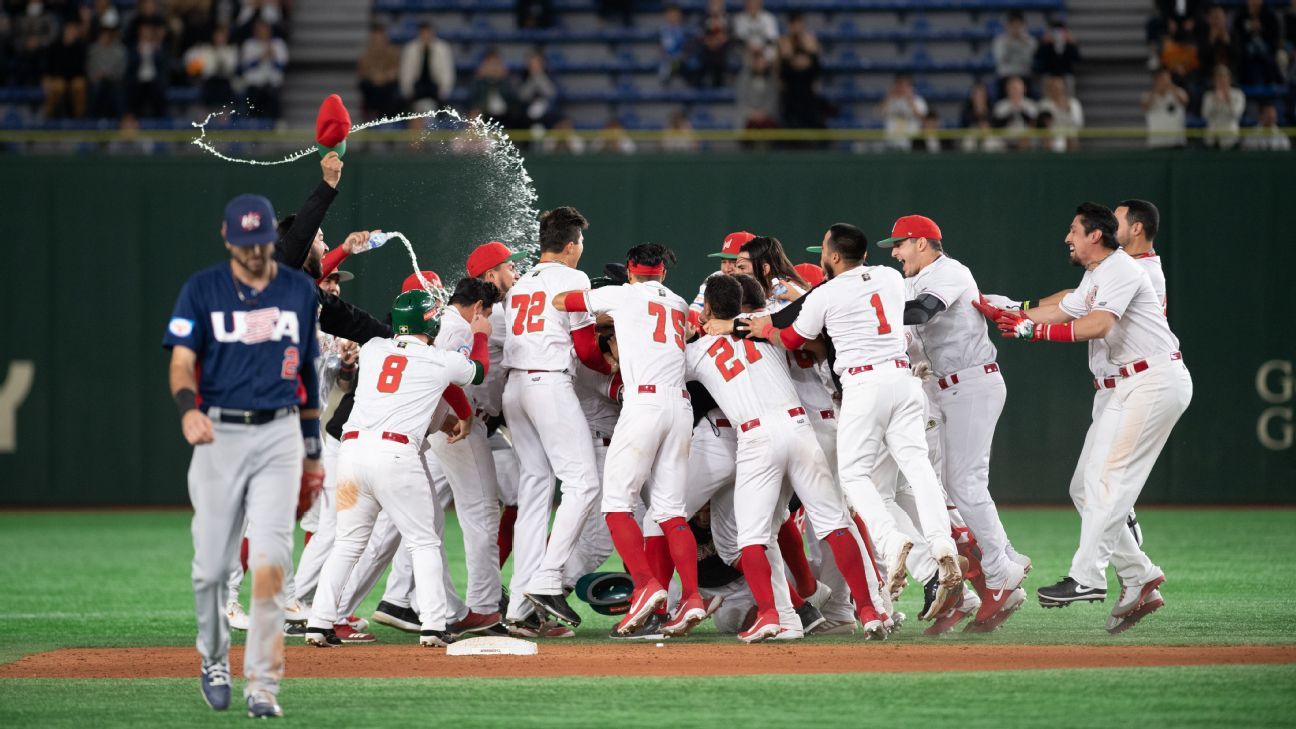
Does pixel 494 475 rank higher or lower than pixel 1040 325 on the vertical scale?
lower

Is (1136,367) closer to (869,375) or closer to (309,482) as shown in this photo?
(869,375)

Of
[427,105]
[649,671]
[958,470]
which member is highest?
[427,105]

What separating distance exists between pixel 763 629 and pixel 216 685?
314 centimetres

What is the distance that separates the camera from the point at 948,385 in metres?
9.30

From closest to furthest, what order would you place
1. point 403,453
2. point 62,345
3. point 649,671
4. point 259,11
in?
1. point 649,671
2. point 403,453
3. point 62,345
4. point 259,11

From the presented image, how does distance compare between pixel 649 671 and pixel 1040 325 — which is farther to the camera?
pixel 1040 325

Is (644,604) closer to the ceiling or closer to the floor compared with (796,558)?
closer to the floor

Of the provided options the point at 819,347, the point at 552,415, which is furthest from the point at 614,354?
the point at 819,347

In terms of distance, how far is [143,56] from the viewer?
18.9 m

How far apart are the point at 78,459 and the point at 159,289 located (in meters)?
2.13

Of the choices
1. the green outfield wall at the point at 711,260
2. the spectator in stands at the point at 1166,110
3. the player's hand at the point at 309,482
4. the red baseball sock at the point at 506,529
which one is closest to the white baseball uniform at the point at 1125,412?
the red baseball sock at the point at 506,529

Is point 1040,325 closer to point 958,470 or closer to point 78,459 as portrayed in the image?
point 958,470

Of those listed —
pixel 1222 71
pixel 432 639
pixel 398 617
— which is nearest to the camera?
pixel 432 639

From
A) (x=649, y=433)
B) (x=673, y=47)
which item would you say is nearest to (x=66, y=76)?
(x=673, y=47)
